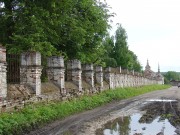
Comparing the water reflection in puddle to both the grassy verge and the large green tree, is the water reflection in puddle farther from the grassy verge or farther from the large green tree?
the large green tree

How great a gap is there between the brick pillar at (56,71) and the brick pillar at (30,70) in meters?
3.03

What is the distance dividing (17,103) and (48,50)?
5913 millimetres

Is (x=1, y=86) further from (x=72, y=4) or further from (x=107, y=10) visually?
(x=107, y=10)

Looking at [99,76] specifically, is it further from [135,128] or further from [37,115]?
[135,128]

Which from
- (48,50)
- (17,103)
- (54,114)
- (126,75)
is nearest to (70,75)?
(48,50)

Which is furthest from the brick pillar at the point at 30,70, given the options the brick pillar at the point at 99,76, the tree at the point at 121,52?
the tree at the point at 121,52

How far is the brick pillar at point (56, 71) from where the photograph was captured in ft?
59.8

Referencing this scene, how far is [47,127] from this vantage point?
41.1ft

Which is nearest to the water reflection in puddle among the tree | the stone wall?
the stone wall

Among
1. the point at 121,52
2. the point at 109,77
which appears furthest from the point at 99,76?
the point at 121,52

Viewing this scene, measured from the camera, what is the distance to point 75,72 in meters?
21.3

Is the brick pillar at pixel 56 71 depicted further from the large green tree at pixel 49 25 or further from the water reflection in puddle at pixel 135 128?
the water reflection in puddle at pixel 135 128

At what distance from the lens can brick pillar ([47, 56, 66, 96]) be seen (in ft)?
59.8

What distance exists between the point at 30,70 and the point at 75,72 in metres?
6.35
